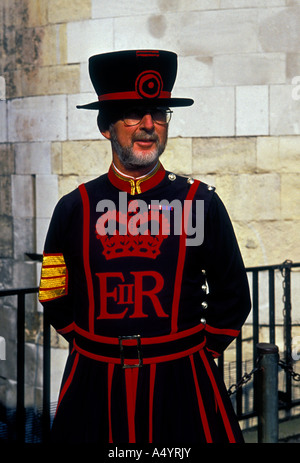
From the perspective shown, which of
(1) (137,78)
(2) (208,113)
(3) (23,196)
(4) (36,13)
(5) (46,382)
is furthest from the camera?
(3) (23,196)

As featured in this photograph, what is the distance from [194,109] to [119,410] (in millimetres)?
3280

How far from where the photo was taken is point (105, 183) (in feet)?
9.06

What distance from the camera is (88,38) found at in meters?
5.42

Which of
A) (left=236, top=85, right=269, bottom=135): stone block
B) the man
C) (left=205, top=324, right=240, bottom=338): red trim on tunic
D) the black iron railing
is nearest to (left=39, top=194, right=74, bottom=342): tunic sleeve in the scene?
the man

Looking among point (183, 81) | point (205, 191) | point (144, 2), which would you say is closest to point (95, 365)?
point (205, 191)

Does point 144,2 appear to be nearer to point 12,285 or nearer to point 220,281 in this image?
point 12,285

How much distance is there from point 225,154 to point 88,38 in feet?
5.25

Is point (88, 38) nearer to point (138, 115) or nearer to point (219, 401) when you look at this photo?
point (138, 115)

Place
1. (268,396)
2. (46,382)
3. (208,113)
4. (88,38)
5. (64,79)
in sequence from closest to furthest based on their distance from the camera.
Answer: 1. (268,396)
2. (46,382)
3. (208,113)
4. (88,38)
5. (64,79)

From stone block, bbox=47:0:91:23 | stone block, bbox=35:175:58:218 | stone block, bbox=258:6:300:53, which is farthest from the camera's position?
stone block, bbox=35:175:58:218

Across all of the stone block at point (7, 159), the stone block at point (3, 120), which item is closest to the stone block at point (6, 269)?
the stone block at point (7, 159)

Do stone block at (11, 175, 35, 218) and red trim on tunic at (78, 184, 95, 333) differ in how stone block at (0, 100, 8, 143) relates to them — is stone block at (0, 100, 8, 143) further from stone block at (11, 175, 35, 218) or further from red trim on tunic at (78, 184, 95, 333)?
red trim on tunic at (78, 184, 95, 333)

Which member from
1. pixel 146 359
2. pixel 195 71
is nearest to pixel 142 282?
pixel 146 359

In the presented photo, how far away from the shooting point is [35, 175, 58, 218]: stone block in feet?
18.6
